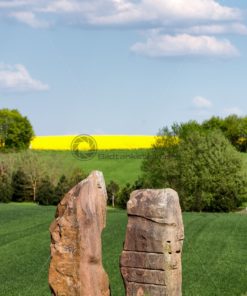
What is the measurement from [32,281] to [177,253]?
11.4 m

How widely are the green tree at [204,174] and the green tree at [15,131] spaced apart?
4762 centimetres

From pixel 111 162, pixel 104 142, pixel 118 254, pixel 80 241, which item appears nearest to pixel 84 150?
pixel 104 142

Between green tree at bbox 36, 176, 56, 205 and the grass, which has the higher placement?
the grass

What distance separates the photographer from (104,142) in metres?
127

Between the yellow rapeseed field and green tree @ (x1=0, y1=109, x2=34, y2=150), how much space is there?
1.95m

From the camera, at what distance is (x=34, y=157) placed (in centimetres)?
9600

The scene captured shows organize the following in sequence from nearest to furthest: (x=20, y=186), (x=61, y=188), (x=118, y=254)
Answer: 1. (x=118, y=254)
2. (x=61, y=188)
3. (x=20, y=186)

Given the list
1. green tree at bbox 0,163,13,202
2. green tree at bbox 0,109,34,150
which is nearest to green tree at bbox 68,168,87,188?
green tree at bbox 0,163,13,202

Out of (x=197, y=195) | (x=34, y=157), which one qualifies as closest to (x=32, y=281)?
(x=197, y=195)

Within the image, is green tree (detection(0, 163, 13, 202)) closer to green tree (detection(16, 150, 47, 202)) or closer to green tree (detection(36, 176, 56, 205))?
green tree (detection(16, 150, 47, 202))

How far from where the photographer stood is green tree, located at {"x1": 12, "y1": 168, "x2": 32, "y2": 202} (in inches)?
3644

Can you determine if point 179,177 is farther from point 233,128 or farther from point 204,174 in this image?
point 233,128

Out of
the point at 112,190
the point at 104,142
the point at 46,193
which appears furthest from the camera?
the point at 104,142

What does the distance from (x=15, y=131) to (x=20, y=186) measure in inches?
1771
